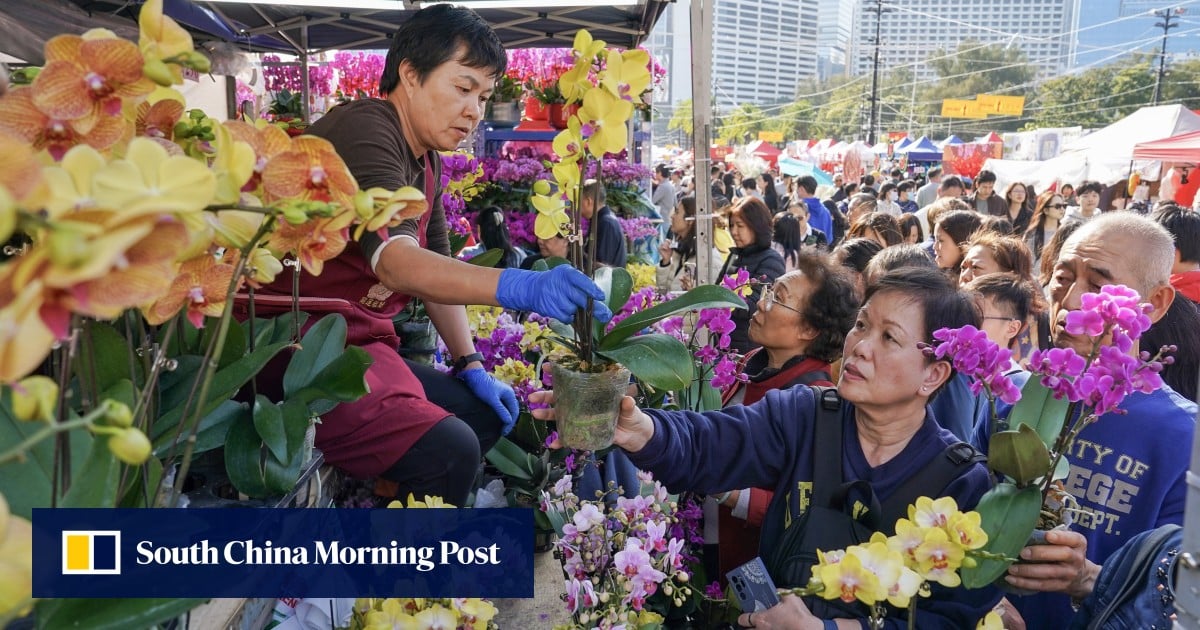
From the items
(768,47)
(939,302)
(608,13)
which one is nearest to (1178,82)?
(768,47)

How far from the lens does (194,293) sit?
861mm

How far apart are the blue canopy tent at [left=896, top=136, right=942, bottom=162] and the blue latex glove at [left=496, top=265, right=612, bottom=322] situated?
26528mm

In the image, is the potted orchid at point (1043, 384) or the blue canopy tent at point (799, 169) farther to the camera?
the blue canopy tent at point (799, 169)

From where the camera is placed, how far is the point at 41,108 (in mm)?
683

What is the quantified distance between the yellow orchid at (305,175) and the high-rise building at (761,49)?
52.5 meters

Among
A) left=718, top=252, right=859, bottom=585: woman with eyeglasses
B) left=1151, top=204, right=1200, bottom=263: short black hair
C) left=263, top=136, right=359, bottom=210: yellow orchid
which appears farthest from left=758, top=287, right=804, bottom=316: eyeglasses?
left=263, top=136, right=359, bottom=210: yellow orchid

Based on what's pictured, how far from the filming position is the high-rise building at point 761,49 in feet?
187

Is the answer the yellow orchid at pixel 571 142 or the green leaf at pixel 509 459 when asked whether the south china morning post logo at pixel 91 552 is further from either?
the green leaf at pixel 509 459

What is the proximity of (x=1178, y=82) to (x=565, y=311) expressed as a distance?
4580 cm

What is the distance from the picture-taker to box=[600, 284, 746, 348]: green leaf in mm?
1339

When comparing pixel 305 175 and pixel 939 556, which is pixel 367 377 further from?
pixel 939 556

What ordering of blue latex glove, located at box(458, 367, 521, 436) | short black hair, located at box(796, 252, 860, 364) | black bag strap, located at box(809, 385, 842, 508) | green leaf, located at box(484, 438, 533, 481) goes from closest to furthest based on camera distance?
black bag strap, located at box(809, 385, 842, 508)
blue latex glove, located at box(458, 367, 521, 436)
green leaf, located at box(484, 438, 533, 481)
short black hair, located at box(796, 252, 860, 364)

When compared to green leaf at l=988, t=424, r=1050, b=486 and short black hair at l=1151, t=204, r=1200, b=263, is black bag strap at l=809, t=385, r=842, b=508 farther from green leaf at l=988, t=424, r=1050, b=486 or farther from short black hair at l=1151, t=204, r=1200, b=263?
short black hair at l=1151, t=204, r=1200, b=263

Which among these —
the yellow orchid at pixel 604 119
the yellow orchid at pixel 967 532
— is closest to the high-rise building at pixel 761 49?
the yellow orchid at pixel 604 119
